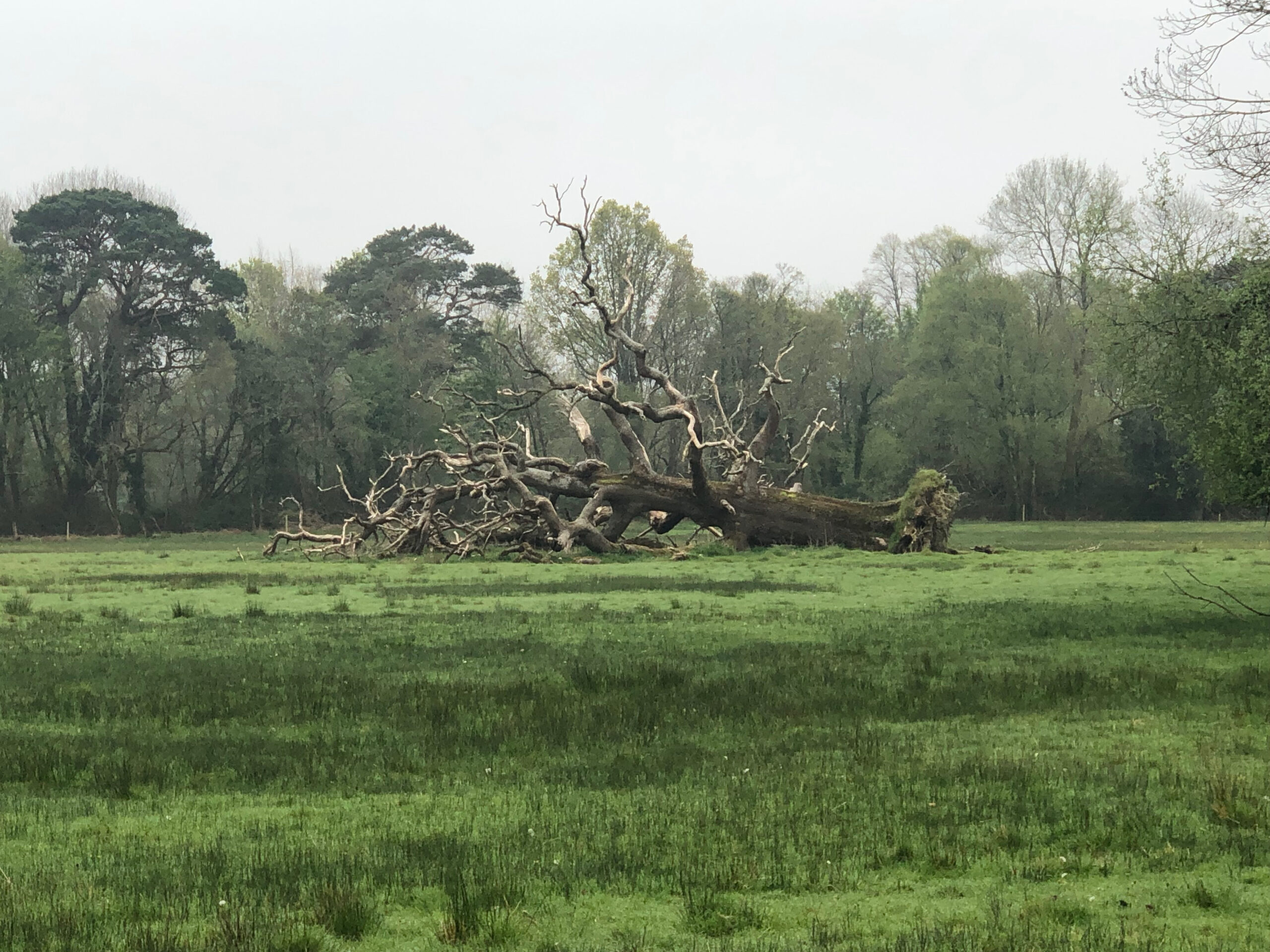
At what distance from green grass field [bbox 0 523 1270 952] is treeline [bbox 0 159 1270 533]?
51066 mm

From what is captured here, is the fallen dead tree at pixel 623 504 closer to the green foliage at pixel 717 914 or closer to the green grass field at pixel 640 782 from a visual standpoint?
the green grass field at pixel 640 782

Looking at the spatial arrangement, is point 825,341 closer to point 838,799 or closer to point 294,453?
point 294,453

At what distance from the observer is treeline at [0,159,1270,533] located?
7150cm

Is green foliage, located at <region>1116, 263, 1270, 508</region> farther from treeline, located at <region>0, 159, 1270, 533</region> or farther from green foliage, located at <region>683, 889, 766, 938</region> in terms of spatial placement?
treeline, located at <region>0, 159, 1270, 533</region>

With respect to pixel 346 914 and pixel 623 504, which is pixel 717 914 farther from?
pixel 623 504

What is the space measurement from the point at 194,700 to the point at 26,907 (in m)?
6.77

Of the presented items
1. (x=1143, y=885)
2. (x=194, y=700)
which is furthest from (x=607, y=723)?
(x=1143, y=885)

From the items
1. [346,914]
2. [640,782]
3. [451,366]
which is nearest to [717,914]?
[346,914]

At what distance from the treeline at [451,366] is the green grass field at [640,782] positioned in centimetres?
5107

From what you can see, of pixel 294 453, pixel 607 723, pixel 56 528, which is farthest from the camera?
pixel 294 453

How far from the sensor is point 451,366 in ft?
258

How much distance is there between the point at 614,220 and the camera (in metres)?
80.2

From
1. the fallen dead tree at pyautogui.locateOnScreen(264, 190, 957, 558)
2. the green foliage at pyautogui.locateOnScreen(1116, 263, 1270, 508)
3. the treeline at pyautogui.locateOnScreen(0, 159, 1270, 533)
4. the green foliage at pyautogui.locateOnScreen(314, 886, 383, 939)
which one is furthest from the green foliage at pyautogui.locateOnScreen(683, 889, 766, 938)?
the treeline at pyautogui.locateOnScreen(0, 159, 1270, 533)

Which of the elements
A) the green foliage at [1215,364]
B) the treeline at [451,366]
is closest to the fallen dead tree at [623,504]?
the green foliage at [1215,364]
